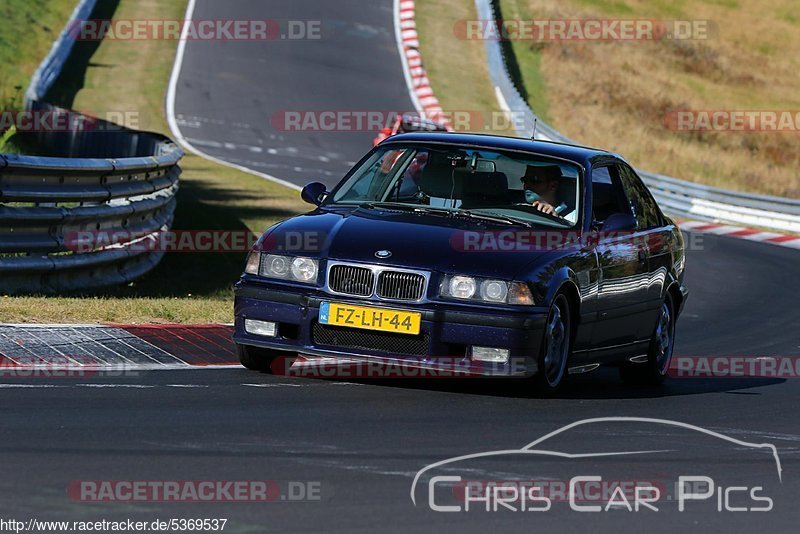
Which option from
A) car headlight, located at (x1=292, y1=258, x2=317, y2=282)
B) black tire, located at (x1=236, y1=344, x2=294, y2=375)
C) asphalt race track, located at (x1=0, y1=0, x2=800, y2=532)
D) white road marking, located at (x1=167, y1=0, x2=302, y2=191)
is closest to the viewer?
asphalt race track, located at (x1=0, y1=0, x2=800, y2=532)

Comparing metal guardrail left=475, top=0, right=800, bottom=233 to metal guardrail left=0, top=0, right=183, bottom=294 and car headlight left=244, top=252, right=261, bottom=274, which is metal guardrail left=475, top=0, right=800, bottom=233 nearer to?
metal guardrail left=0, top=0, right=183, bottom=294

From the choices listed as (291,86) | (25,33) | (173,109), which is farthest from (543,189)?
(25,33)

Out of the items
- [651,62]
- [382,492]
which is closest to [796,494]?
[382,492]

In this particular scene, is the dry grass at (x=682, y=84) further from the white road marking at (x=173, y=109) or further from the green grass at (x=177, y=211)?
the green grass at (x=177, y=211)

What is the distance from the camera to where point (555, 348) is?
8727mm

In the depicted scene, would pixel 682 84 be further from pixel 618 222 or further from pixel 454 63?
pixel 618 222

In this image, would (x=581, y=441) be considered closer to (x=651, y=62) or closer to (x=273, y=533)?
(x=273, y=533)

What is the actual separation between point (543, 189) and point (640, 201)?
1258mm

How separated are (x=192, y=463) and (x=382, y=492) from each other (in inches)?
31.6

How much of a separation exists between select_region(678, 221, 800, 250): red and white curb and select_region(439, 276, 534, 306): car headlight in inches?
716

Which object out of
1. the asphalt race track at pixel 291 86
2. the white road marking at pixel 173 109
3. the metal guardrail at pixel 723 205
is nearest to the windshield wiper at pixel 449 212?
the white road marking at pixel 173 109

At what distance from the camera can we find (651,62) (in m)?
53.8

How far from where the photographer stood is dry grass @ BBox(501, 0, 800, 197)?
133 ft

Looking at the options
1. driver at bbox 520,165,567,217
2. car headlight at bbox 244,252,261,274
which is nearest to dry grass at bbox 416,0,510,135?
driver at bbox 520,165,567,217
